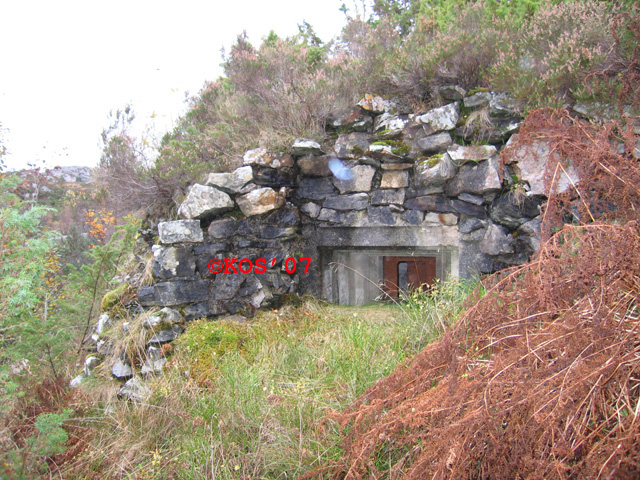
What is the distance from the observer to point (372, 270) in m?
5.11

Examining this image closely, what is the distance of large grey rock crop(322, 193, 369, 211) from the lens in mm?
4203

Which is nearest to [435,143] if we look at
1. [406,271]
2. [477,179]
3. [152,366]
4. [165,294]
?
[477,179]

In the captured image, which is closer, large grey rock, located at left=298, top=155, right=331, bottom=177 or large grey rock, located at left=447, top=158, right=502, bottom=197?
large grey rock, located at left=447, top=158, right=502, bottom=197

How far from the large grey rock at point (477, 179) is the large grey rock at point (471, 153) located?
6 cm

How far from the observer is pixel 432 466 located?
1.58 m

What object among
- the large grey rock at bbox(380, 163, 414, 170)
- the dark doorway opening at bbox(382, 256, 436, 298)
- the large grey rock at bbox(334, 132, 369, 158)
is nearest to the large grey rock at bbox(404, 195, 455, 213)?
the large grey rock at bbox(380, 163, 414, 170)

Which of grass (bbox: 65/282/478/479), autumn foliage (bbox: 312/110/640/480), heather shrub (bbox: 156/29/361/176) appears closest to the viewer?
autumn foliage (bbox: 312/110/640/480)

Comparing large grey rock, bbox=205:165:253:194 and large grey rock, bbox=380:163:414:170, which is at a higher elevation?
large grey rock, bbox=380:163:414:170

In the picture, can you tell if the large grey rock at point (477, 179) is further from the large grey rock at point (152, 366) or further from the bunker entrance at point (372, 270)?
the large grey rock at point (152, 366)

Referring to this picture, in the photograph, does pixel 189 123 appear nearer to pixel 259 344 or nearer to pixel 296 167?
pixel 296 167

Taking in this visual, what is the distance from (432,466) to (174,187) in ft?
13.5

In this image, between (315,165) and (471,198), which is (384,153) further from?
(471,198)

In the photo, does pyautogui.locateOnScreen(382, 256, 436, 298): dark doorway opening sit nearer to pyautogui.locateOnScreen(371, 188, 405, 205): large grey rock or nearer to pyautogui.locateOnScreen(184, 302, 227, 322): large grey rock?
pyautogui.locateOnScreen(371, 188, 405, 205): large grey rock

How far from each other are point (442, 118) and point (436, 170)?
1.78 feet
